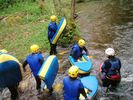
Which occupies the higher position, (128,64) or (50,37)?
(50,37)

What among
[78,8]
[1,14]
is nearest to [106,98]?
[1,14]

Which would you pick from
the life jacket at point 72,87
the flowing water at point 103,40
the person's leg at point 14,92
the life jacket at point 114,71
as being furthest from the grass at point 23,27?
the life jacket at point 72,87

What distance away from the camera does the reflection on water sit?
1121 centimetres

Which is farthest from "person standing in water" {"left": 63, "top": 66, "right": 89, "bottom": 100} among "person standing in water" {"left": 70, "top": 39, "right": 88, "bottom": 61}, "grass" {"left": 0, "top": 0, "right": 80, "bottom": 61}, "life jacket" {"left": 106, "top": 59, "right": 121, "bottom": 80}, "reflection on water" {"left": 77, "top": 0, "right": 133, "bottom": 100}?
"grass" {"left": 0, "top": 0, "right": 80, "bottom": 61}

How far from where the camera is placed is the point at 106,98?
33.4 ft

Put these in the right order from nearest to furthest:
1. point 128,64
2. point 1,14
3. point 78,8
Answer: point 128,64
point 1,14
point 78,8

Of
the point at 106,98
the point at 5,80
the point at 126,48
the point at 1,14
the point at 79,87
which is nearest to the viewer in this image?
the point at 79,87

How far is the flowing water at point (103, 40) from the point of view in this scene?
10.5 meters

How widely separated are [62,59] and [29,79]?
244 cm

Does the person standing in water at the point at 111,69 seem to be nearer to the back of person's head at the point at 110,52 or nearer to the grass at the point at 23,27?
the back of person's head at the point at 110,52

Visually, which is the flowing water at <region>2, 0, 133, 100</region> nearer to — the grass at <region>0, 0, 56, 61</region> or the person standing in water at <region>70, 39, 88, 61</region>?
the person standing in water at <region>70, 39, 88, 61</region>

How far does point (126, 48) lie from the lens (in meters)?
14.8

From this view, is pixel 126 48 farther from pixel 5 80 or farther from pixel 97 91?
pixel 5 80

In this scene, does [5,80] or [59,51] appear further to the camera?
[59,51]
